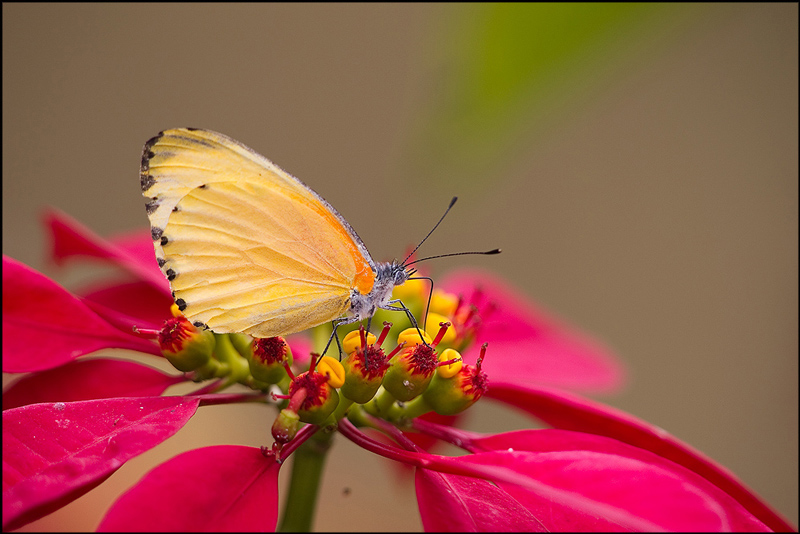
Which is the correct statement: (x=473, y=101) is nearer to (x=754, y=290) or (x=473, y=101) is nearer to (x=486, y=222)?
(x=486, y=222)

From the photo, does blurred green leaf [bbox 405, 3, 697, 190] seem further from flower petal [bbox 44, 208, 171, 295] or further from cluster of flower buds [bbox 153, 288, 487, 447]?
flower petal [bbox 44, 208, 171, 295]

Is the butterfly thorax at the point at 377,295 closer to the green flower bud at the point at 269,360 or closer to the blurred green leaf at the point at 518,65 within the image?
the green flower bud at the point at 269,360

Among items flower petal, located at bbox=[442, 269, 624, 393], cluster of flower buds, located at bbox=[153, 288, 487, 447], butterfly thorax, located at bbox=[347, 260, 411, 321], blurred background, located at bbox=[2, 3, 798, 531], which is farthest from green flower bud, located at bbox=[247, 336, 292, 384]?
blurred background, located at bbox=[2, 3, 798, 531]

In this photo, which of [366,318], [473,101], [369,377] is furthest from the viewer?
[366,318]

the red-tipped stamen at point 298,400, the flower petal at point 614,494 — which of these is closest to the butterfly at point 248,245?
the red-tipped stamen at point 298,400

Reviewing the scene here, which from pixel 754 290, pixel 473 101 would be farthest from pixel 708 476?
pixel 754 290

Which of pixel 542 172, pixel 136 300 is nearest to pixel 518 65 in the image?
pixel 136 300
